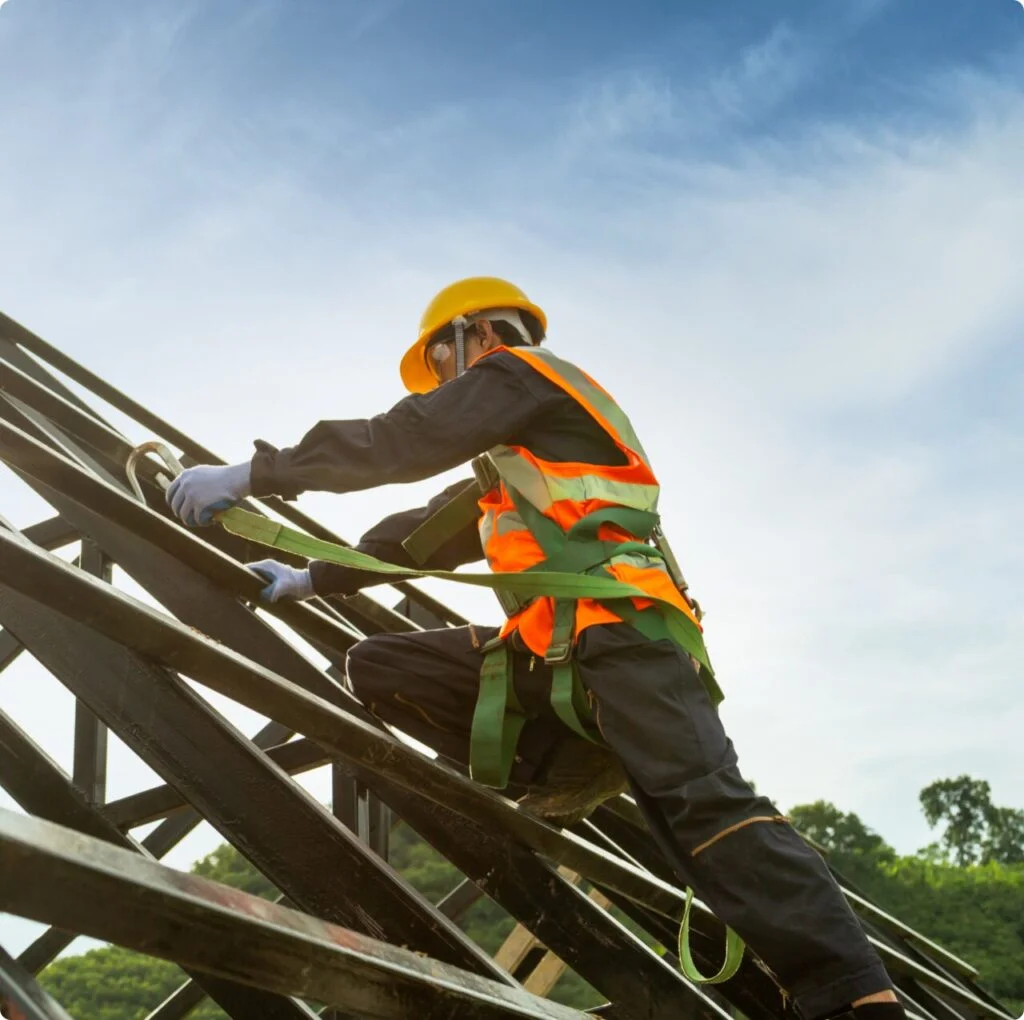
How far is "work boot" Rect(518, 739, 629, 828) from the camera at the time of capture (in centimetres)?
309

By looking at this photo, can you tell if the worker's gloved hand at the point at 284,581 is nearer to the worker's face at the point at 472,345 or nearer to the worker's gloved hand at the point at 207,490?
the worker's gloved hand at the point at 207,490

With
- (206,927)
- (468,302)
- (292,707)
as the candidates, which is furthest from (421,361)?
(206,927)

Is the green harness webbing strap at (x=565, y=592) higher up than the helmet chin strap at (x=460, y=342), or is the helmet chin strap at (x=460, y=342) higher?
the helmet chin strap at (x=460, y=342)

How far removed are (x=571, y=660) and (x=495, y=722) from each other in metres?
0.30

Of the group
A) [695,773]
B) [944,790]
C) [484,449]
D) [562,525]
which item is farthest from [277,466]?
[944,790]

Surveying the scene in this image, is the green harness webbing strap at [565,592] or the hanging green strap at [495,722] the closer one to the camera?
the green harness webbing strap at [565,592]

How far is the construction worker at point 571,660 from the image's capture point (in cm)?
256

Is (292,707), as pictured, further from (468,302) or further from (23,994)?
(468,302)

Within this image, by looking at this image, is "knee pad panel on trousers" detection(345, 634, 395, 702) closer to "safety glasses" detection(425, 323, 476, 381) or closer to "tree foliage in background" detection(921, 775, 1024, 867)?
"safety glasses" detection(425, 323, 476, 381)

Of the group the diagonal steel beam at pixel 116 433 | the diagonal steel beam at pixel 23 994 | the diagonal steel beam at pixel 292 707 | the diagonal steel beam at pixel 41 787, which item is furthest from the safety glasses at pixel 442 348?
the diagonal steel beam at pixel 23 994

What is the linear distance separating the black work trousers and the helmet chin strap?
105cm

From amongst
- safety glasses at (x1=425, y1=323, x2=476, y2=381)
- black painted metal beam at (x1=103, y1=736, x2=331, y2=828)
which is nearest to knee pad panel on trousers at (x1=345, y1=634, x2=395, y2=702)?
black painted metal beam at (x1=103, y1=736, x2=331, y2=828)

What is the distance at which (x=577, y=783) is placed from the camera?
3105 mm

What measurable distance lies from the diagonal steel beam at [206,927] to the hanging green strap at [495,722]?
1002 mm
